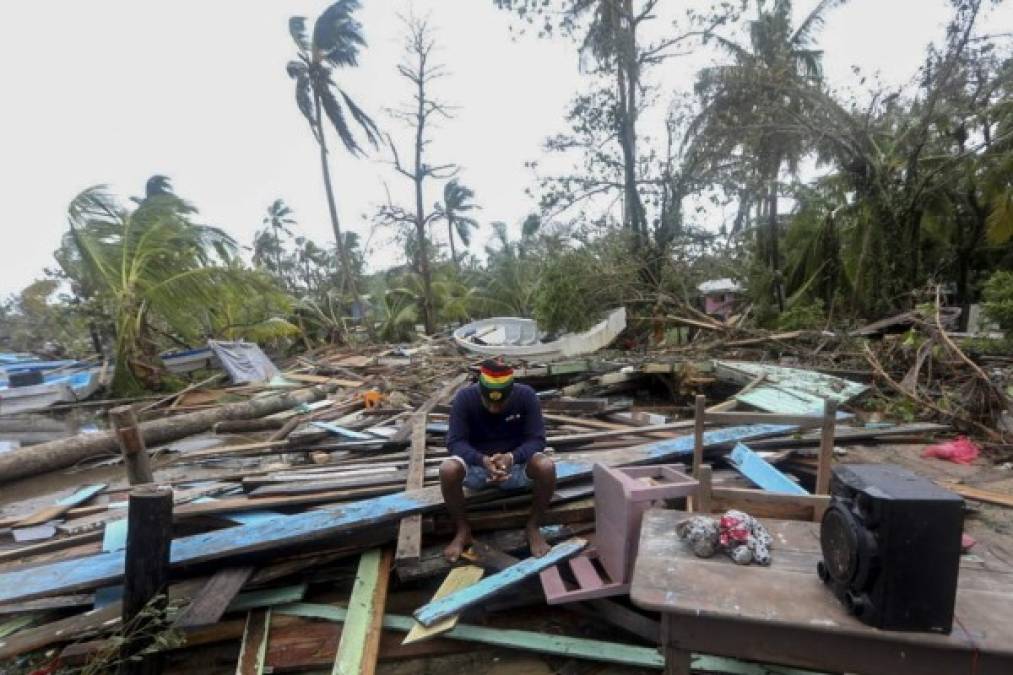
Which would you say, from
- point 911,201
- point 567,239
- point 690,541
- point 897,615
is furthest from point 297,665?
point 911,201

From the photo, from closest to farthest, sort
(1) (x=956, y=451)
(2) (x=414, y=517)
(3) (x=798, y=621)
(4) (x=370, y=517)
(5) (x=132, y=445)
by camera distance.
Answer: (3) (x=798, y=621) < (4) (x=370, y=517) < (2) (x=414, y=517) < (5) (x=132, y=445) < (1) (x=956, y=451)

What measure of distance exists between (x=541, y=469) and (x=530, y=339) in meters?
8.99

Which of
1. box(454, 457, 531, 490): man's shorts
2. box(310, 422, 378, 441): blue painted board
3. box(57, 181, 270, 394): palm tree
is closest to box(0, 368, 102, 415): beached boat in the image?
box(57, 181, 270, 394): palm tree

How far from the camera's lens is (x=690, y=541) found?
84.0 inches

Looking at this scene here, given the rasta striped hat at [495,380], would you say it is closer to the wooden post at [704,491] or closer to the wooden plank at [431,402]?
the wooden post at [704,491]

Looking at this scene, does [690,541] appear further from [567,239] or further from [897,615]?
[567,239]

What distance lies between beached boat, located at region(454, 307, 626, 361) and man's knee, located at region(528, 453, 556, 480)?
654 cm

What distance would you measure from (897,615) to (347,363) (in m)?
11.0

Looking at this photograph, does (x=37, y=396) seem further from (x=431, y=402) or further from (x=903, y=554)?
(x=903, y=554)

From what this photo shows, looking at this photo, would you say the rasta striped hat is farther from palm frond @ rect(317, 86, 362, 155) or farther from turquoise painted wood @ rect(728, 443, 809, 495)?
palm frond @ rect(317, 86, 362, 155)

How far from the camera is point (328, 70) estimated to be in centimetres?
1622

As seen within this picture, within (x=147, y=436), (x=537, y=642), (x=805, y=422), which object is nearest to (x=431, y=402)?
(x=147, y=436)

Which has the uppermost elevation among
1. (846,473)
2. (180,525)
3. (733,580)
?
(846,473)

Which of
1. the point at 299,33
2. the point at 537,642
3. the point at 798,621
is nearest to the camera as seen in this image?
the point at 798,621
